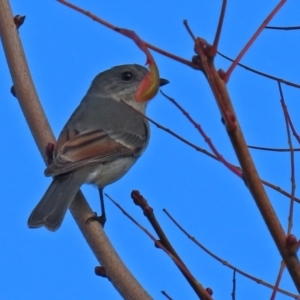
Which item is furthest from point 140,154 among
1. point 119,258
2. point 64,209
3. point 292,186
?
point 292,186

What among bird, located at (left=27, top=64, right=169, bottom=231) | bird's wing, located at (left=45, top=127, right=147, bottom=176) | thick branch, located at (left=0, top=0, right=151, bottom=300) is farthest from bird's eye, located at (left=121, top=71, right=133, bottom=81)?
thick branch, located at (left=0, top=0, right=151, bottom=300)

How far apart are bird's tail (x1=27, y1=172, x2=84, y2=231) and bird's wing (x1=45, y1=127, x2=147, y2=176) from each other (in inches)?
5.2

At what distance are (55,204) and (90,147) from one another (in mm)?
1346

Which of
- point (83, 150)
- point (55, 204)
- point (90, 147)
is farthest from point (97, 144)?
point (55, 204)

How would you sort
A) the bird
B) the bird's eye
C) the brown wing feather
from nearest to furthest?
1. the bird
2. the brown wing feather
3. the bird's eye

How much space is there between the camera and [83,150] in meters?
6.14

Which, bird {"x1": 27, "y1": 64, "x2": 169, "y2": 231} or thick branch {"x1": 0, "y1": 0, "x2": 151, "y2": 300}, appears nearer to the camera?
thick branch {"x1": 0, "y1": 0, "x2": 151, "y2": 300}

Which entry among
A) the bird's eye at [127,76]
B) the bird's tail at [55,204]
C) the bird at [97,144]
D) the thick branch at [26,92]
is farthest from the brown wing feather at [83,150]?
the bird's eye at [127,76]

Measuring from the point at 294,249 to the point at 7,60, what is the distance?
2.99 m

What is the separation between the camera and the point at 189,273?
2398 millimetres

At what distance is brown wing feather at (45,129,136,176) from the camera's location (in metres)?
5.59

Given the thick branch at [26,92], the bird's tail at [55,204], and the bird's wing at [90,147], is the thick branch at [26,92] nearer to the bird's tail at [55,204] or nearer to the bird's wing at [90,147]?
the bird's tail at [55,204]

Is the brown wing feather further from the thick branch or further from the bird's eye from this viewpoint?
the bird's eye

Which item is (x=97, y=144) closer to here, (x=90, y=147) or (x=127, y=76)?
(x=90, y=147)
